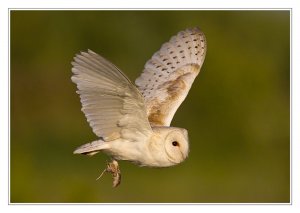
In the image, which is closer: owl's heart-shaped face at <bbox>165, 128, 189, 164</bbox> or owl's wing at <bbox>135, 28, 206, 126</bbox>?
owl's heart-shaped face at <bbox>165, 128, 189, 164</bbox>

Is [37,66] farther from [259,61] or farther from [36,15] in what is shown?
[259,61]

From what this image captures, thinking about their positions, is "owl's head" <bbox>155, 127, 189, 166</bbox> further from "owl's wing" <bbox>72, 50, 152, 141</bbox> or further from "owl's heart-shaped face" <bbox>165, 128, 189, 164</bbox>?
"owl's wing" <bbox>72, 50, 152, 141</bbox>

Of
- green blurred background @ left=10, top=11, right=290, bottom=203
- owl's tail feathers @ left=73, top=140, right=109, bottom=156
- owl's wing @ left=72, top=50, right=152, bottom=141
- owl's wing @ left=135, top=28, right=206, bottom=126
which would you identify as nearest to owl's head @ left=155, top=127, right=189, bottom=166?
owl's wing @ left=72, top=50, right=152, bottom=141

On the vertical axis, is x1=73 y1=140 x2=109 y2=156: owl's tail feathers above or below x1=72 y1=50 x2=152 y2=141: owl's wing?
below

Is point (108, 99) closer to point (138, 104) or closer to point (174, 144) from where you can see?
point (138, 104)
